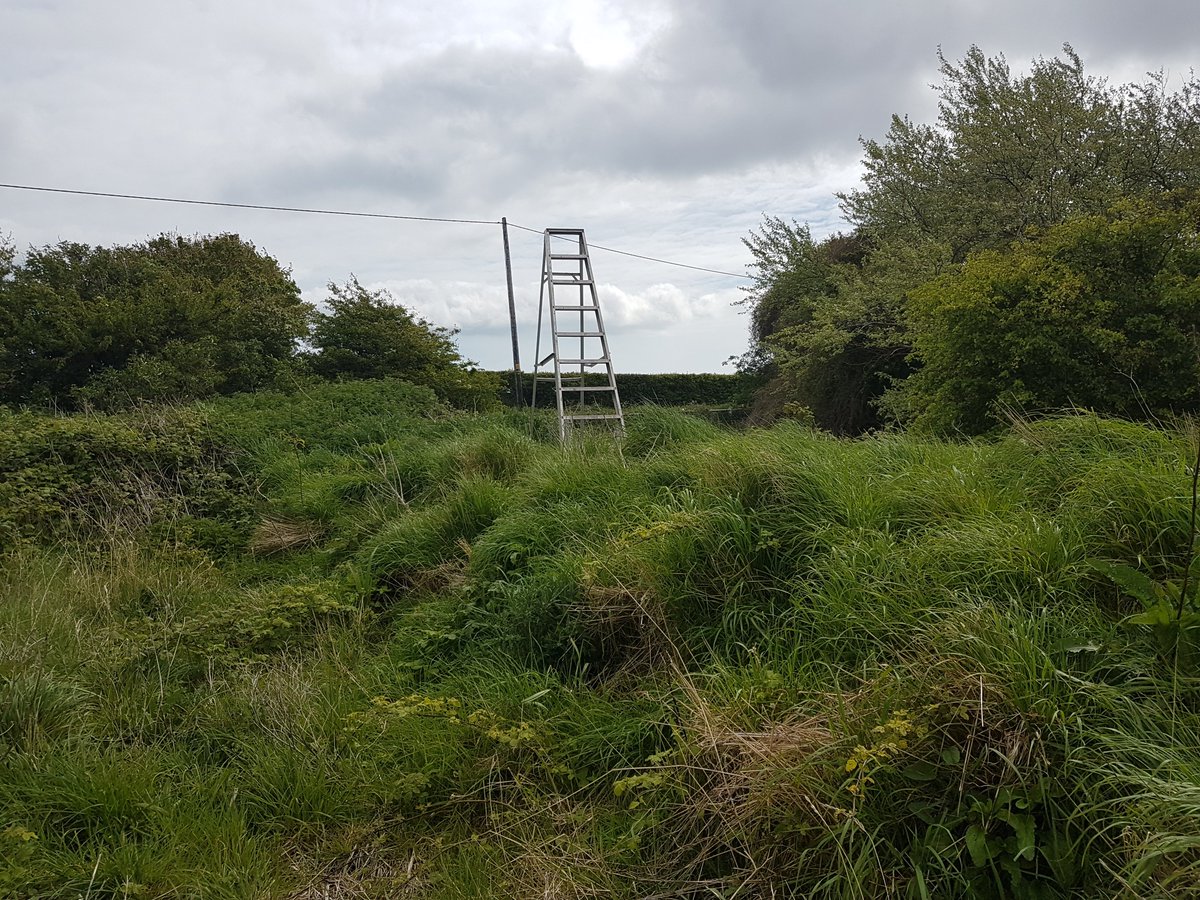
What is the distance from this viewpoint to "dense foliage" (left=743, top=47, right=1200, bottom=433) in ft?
22.7

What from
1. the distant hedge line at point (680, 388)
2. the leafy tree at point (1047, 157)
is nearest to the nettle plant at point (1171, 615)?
the leafy tree at point (1047, 157)

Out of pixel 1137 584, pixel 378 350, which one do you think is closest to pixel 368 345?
pixel 378 350

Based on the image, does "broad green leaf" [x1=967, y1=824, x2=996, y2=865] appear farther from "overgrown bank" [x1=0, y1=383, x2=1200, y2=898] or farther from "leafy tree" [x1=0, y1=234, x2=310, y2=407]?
"leafy tree" [x1=0, y1=234, x2=310, y2=407]

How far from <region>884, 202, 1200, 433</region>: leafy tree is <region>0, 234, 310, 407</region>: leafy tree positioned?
449 inches

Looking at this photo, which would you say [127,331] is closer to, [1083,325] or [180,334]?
[180,334]

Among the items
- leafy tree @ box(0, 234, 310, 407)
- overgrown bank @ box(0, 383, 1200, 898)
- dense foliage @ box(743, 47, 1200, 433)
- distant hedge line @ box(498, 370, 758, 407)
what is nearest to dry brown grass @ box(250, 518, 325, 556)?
overgrown bank @ box(0, 383, 1200, 898)

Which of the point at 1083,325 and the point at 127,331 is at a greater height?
the point at 127,331

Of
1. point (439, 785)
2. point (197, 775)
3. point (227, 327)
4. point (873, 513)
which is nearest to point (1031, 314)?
point (873, 513)

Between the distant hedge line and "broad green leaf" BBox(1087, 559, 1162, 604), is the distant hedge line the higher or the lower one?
the higher one

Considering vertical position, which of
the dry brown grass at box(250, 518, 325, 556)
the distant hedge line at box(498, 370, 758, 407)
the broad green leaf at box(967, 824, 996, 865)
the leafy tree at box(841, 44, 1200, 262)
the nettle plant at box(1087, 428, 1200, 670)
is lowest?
the broad green leaf at box(967, 824, 996, 865)

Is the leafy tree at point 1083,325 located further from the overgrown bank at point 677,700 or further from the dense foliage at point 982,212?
the overgrown bank at point 677,700

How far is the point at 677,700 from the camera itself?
2613mm

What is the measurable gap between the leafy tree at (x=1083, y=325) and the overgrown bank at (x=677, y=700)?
3018mm

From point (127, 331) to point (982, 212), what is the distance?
13.7m
